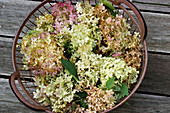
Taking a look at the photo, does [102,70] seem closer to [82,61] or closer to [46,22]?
[82,61]

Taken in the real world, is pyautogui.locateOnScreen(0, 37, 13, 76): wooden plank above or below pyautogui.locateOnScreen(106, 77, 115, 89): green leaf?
above

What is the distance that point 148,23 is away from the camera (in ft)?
2.72

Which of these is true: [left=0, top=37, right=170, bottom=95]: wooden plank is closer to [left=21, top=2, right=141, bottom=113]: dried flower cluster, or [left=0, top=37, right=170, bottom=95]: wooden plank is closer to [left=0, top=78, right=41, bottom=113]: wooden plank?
[left=21, top=2, right=141, bottom=113]: dried flower cluster

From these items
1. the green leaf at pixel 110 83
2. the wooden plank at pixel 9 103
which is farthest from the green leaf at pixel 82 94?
the wooden plank at pixel 9 103

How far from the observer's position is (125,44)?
63 centimetres

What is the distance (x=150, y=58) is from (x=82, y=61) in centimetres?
38

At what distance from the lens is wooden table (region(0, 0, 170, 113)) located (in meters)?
0.78

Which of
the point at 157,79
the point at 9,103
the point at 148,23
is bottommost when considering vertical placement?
the point at 9,103

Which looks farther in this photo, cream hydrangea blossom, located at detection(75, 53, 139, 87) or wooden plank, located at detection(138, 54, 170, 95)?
wooden plank, located at detection(138, 54, 170, 95)

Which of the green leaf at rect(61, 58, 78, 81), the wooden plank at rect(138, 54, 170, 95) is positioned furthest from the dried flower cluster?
the wooden plank at rect(138, 54, 170, 95)

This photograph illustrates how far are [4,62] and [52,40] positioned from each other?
35 centimetres

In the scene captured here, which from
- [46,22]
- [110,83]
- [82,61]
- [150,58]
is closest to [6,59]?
[46,22]

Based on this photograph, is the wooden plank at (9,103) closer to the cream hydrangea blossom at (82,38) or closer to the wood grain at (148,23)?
the wood grain at (148,23)

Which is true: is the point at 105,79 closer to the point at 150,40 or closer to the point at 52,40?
the point at 52,40
